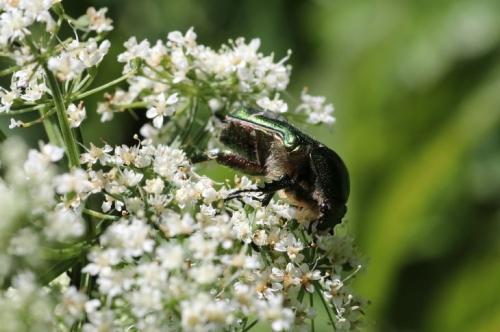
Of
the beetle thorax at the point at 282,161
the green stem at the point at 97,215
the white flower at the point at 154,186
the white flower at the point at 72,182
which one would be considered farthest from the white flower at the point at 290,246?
the white flower at the point at 72,182

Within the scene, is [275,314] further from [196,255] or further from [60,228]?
[60,228]

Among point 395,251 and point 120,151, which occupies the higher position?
point 395,251

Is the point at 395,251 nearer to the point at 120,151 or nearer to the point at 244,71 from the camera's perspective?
the point at 244,71

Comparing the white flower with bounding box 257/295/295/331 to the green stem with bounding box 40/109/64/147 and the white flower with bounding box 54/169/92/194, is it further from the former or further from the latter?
the green stem with bounding box 40/109/64/147

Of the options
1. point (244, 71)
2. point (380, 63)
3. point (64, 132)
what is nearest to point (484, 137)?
point (380, 63)

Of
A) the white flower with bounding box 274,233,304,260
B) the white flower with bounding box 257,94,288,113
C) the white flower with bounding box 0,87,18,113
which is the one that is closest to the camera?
the white flower with bounding box 274,233,304,260

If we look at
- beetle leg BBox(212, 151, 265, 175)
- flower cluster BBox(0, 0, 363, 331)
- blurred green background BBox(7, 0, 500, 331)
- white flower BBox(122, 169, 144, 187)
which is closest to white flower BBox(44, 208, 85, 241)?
flower cluster BBox(0, 0, 363, 331)
